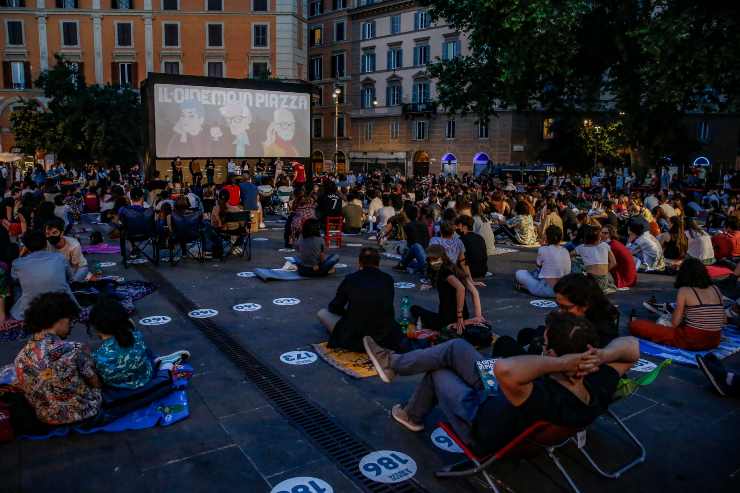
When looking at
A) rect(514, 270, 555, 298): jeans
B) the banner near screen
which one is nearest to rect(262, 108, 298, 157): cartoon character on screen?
the banner near screen

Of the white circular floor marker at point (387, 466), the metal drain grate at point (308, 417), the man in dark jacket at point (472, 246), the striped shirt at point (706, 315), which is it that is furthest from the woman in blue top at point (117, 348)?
the man in dark jacket at point (472, 246)

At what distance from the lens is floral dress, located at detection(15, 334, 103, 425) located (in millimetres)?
3986

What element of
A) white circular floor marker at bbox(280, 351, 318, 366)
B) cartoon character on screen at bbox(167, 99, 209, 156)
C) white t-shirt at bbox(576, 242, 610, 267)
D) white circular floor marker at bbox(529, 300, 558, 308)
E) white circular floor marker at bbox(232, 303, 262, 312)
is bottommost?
white circular floor marker at bbox(280, 351, 318, 366)

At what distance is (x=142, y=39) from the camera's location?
136 ft

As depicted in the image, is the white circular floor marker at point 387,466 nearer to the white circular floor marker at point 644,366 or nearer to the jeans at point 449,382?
the jeans at point 449,382

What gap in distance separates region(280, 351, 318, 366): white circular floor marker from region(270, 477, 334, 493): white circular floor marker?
2053 millimetres

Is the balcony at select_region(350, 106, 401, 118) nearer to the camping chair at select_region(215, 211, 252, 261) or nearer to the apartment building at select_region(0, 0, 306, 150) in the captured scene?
the apartment building at select_region(0, 0, 306, 150)

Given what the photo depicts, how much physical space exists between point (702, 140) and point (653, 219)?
3364 cm

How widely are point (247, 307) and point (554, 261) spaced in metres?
4.21

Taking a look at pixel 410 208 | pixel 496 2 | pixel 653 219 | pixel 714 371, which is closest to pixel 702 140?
pixel 496 2

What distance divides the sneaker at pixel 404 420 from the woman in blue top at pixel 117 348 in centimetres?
199

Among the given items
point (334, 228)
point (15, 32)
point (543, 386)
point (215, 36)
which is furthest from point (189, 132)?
point (15, 32)

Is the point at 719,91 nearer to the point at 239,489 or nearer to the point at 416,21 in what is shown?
the point at 239,489

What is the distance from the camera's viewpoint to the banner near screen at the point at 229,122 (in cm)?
1995
